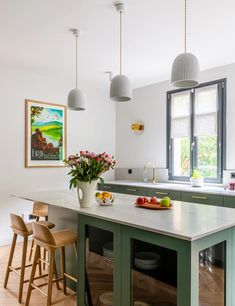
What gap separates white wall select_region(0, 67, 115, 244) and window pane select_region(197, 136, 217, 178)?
2175 mm

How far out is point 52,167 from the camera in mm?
4715

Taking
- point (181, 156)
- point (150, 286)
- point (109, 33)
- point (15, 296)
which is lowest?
point (15, 296)

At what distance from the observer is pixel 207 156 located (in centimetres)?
424

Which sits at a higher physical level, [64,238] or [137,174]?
[137,174]

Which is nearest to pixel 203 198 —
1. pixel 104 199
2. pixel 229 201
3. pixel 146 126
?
pixel 229 201

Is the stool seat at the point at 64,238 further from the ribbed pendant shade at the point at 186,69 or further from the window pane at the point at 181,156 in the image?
the window pane at the point at 181,156

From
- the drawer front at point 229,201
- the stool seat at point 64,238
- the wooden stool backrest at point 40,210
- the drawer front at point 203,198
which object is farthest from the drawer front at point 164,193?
the stool seat at point 64,238

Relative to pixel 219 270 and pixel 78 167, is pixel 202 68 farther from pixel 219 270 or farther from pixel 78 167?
pixel 219 270

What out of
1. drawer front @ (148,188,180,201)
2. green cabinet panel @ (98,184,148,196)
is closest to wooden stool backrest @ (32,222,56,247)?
drawer front @ (148,188,180,201)

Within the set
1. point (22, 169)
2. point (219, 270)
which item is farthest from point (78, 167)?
point (22, 169)

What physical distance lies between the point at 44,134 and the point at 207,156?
2.74m

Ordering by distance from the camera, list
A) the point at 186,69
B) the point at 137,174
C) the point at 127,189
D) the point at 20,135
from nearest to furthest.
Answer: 1. the point at 186,69
2. the point at 20,135
3. the point at 127,189
4. the point at 137,174

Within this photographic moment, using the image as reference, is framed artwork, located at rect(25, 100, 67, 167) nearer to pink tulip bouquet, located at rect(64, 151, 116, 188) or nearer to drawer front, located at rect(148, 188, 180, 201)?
drawer front, located at rect(148, 188, 180, 201)

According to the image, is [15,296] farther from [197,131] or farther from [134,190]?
[197,131]
